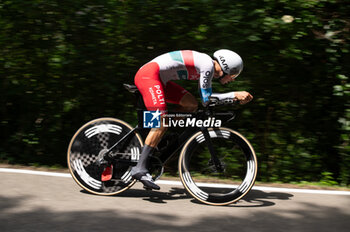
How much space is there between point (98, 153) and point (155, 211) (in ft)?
3.58

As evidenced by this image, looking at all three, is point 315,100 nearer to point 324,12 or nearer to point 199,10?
point 324,12

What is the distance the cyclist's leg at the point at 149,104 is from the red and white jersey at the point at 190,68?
0.10 meters

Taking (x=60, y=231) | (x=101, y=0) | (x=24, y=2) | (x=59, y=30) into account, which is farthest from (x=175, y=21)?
(x=60, y=231)

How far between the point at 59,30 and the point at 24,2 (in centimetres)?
62

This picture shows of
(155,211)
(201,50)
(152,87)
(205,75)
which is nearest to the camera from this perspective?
(155,211)

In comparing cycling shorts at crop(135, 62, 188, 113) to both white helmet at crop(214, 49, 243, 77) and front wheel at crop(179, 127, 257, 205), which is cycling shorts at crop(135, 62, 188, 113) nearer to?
front wheel at crop(179, 127, 257, 205)

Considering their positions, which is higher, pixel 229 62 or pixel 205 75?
pixel 229 62

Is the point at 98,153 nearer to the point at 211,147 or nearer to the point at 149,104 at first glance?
the point at 149,104

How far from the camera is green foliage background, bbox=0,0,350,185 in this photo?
20.6ft

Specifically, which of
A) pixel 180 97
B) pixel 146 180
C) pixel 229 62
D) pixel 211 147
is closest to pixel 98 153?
pixel 146 180

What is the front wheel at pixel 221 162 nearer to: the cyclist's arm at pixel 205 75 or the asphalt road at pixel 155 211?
the asphalt road at pixel 155 211

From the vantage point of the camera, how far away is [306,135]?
22.8 ft

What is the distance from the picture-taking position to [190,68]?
5.04 metres

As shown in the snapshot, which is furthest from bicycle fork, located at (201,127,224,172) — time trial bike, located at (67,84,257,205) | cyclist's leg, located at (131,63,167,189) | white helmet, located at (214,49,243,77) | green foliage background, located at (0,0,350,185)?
green foliage background, located at (0,0,350,185)
